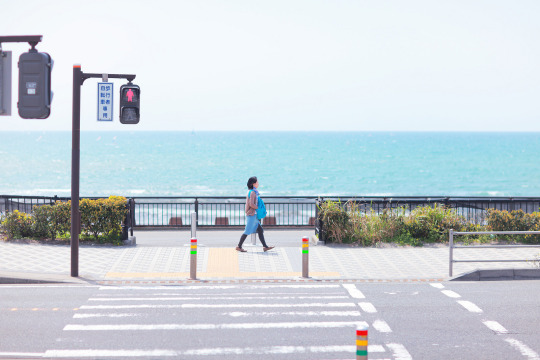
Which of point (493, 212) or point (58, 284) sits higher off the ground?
point (493, 212)

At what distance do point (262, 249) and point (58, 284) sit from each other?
5825 mm

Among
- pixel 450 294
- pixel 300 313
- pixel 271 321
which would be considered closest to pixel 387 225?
pixel 450 294

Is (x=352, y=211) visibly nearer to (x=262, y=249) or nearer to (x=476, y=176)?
(x=262, y=249)

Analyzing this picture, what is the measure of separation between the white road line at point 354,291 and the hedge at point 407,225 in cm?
459

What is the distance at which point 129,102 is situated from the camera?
12.6 m

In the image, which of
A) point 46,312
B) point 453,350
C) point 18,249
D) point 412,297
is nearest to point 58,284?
point 46,312

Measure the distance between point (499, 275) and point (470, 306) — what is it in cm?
293

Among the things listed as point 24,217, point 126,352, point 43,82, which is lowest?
point 126,352

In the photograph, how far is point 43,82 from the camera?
31.8 feet

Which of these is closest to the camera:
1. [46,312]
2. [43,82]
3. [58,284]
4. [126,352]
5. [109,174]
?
[126,352]

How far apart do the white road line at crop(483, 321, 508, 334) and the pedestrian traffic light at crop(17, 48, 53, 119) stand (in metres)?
7.71

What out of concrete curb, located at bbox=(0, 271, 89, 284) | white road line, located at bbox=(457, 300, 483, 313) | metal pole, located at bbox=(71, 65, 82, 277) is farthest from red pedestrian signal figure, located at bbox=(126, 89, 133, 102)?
white road line, located at bbox=(457, 300, 483, 313)

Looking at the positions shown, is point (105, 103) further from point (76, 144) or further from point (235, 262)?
point (235, 262)

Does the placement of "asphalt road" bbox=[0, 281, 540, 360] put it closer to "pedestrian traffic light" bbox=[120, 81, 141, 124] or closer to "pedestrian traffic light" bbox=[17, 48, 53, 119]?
"pedestrian traffic light" bbox=[17, 48, 53, 119]
